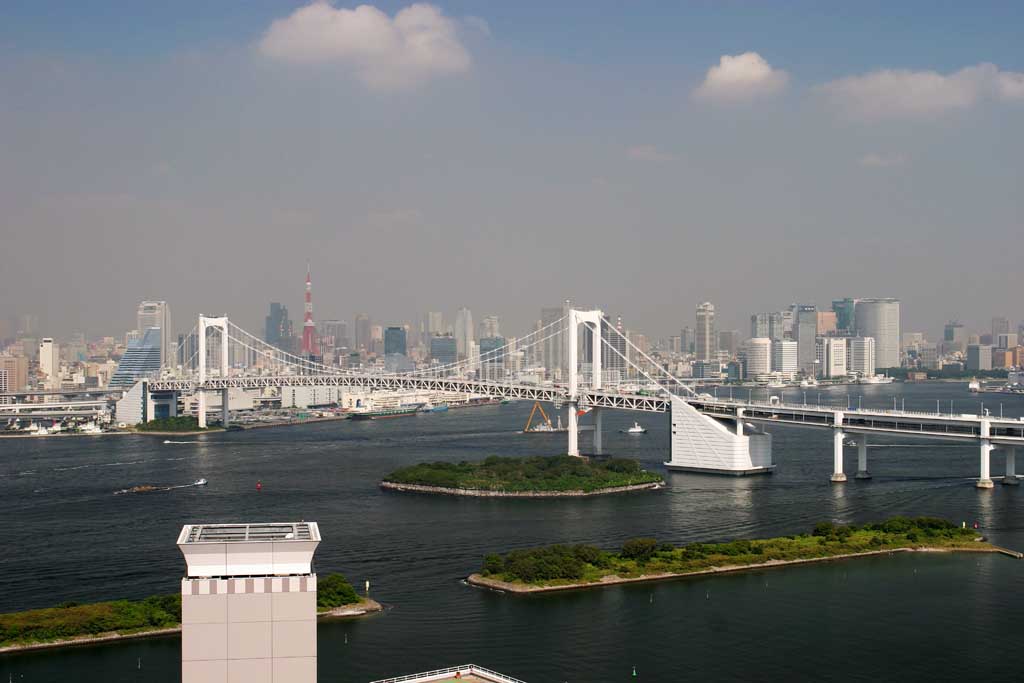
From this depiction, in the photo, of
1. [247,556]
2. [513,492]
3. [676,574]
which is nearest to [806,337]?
[513,492]

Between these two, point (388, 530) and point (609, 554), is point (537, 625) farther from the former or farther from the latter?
point (388, 530)

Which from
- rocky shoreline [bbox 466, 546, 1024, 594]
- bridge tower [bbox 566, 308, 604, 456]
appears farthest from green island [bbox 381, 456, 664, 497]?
rocky shoreline [bbox 466, 546, 1024, 594]

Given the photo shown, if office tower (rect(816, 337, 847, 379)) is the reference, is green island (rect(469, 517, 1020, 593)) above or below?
below

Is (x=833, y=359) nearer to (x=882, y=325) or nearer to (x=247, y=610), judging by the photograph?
(x=882, y=325)

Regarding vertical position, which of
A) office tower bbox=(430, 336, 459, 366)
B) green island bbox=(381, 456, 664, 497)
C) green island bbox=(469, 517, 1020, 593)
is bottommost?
green island bbox=(469, 517, 1020, 593)

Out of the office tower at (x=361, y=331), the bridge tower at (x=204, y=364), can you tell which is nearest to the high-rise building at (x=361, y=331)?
the office tower at (x=361, y=331)

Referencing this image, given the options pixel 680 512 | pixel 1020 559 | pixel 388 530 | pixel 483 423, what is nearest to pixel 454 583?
pixel 388 530

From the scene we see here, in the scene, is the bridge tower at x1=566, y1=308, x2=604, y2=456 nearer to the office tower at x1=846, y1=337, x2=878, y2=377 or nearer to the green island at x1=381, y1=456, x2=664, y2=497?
the green island at x1=381, y1=456, x2=664, y2=497

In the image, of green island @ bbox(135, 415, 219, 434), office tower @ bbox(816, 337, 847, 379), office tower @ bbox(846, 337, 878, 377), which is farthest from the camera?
office tower @ bbox(846, 337, 878, 377)
